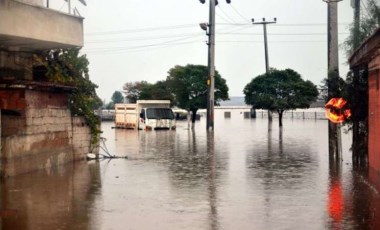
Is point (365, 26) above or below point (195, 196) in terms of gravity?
above

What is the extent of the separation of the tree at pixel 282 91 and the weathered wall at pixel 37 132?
33162 mm

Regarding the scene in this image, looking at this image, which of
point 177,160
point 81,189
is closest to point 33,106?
point 81,189

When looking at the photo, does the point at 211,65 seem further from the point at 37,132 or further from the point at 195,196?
the point at 195,196

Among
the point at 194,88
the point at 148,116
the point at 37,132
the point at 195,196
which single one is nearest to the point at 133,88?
the point at 194,88

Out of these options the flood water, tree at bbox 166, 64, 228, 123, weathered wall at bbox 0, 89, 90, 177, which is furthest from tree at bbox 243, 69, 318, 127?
weathered wall at bbox 0, 89, 90, 177

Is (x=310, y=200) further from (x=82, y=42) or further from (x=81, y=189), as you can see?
(x=82, y=42)

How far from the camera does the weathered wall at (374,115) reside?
13367 mm

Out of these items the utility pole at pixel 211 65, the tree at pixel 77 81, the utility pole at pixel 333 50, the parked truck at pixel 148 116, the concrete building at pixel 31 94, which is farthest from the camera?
the parked truck at pixel 148 116

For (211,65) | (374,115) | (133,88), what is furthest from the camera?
(133,88)

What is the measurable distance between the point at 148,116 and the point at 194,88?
13789 millimetres

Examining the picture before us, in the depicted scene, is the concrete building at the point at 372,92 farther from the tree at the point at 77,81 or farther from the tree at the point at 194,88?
the tree at the point at 194,88

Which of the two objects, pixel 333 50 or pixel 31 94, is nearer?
pixel 31 94

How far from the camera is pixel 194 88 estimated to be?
5731cm

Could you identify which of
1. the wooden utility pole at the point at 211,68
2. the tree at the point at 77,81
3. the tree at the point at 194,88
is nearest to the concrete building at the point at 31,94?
the tree at the point at 77,81
